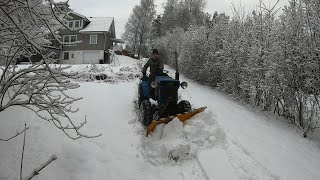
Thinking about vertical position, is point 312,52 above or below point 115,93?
above

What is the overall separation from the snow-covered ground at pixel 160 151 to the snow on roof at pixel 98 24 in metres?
30.6

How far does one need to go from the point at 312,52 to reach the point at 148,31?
43.5 meters

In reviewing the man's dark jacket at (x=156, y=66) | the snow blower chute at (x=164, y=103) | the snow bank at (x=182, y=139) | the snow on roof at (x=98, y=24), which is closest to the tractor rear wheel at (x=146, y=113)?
the snow blower chute at (x=164, y=103)

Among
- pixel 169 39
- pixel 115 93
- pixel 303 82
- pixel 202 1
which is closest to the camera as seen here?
pixel 303 82

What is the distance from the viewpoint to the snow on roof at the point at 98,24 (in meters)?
39.2

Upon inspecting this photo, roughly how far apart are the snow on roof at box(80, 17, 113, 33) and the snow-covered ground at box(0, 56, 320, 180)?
30.6m

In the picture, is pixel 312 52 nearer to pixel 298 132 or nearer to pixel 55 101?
pixel 298 132

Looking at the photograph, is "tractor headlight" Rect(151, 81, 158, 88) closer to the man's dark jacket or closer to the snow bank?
the man's dark jacket

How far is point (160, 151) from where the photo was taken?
23.8 feet

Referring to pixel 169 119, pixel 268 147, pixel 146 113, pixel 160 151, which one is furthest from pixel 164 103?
pixel 268 147

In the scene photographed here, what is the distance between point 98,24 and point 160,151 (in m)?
35.4

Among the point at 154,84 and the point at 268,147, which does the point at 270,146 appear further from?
the point at 154,84

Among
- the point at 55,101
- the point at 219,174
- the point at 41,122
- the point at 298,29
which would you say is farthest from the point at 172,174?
the point at 298,29

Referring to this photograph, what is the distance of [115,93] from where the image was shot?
44.5ft
